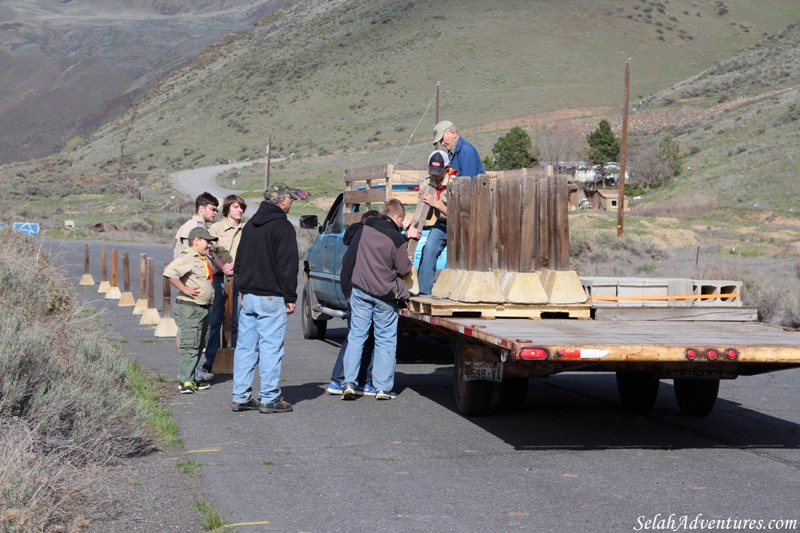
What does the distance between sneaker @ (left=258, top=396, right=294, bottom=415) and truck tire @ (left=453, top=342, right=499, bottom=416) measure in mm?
1549

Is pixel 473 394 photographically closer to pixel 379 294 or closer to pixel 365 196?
pixel 379 294

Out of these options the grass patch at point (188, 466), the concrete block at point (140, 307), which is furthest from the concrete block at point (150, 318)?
the grass patch at point (188, 466)

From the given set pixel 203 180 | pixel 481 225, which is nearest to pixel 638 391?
pixel 481 225

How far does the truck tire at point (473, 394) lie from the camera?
961 cm

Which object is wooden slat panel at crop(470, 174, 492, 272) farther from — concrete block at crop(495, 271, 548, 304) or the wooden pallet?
the wooden pallet

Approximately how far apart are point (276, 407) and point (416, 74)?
100 m

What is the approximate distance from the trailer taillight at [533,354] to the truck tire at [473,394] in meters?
2.03

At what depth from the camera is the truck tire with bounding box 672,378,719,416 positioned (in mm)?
9867

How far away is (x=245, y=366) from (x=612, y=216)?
38074 millimetres

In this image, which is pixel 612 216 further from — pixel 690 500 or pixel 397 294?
pixel 690 500

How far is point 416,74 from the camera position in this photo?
108 metres

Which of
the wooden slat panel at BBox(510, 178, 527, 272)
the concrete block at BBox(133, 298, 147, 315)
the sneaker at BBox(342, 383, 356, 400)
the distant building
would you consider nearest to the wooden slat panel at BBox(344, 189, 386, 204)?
the sneaker at BBox(342, 383, 356, 400)

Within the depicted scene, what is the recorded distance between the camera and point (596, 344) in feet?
25.3

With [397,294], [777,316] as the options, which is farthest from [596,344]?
[777,316]
